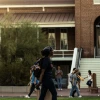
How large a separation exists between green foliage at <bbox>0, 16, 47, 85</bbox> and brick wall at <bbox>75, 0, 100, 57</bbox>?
1151cm

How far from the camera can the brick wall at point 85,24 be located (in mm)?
36125

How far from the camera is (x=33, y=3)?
131ft

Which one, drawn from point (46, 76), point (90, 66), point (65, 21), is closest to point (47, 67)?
point (46, 76)

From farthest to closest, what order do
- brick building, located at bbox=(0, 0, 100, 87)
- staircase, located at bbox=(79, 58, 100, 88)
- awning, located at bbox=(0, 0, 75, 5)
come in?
awning, located at bbox=(0, 0, 75, 5) → brick building, located at bbox=(0, 0, 100, 87) → staircase, located at bbox=(79, 58, 100, 88)

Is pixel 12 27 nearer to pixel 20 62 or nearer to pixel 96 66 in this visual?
pixel 20 62

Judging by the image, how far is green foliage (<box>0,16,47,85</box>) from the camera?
2438 centimetres

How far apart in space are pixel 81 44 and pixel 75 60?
4.43m

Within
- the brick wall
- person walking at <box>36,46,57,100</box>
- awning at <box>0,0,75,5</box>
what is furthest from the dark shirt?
awning at <box>0,0,75,5</box>

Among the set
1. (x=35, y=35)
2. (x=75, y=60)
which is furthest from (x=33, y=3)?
(x=35, y=35)

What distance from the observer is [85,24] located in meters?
36.3

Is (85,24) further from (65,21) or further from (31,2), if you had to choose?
(31,2)

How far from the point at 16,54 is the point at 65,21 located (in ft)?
38.6

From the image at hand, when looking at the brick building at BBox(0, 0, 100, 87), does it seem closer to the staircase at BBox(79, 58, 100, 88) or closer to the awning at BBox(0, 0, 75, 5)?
the awning at BBox(0, 0, 75, 5)

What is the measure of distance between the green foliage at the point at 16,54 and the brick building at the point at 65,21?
9516 mm
